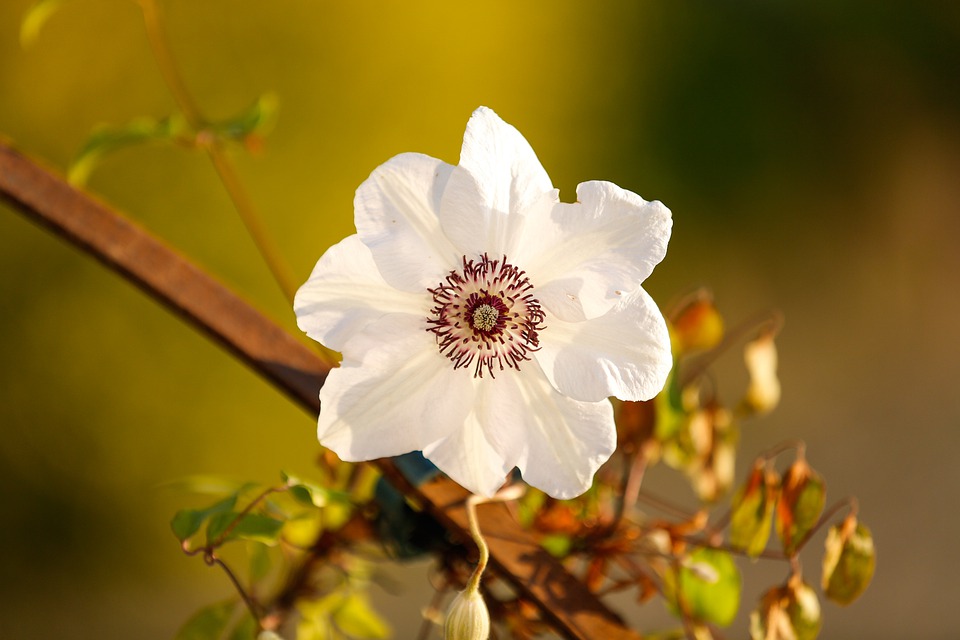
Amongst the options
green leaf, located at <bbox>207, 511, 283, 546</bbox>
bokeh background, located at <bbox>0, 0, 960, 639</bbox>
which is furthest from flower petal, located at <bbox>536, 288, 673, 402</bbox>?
bokeh background, located at <bbox>0, 0, 960, 639</bbox>

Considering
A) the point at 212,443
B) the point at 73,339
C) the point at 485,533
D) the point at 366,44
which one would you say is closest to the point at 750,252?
the point at 366,44

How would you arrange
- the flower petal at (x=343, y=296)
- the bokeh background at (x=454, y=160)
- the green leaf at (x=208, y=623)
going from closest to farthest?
the flower petal at (x=343, y=296) → the green leaf at (x=208, y=623) → the bokeh background at (x=454, y=160)

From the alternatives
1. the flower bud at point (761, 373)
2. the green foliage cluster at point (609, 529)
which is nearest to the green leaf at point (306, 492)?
the green foliage cluster at point (609, 529)

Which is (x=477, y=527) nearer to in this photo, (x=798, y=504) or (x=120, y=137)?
(x=798, y=504)

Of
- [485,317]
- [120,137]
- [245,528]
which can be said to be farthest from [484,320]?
[120,137]

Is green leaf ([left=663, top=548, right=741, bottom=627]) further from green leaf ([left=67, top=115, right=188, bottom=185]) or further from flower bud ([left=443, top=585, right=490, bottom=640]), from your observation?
green leaf ([left=67, top=115, right=188, bottom=185])

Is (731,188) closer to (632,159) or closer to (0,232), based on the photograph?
(632,159)

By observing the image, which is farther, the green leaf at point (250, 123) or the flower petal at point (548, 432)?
the green leaf at point (250, 123)

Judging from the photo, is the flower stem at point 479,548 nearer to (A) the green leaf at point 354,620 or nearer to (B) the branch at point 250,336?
(B) the branch at point 250,336

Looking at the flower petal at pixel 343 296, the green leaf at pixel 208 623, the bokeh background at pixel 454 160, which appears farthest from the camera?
the bokeh background at pixel 454 160
